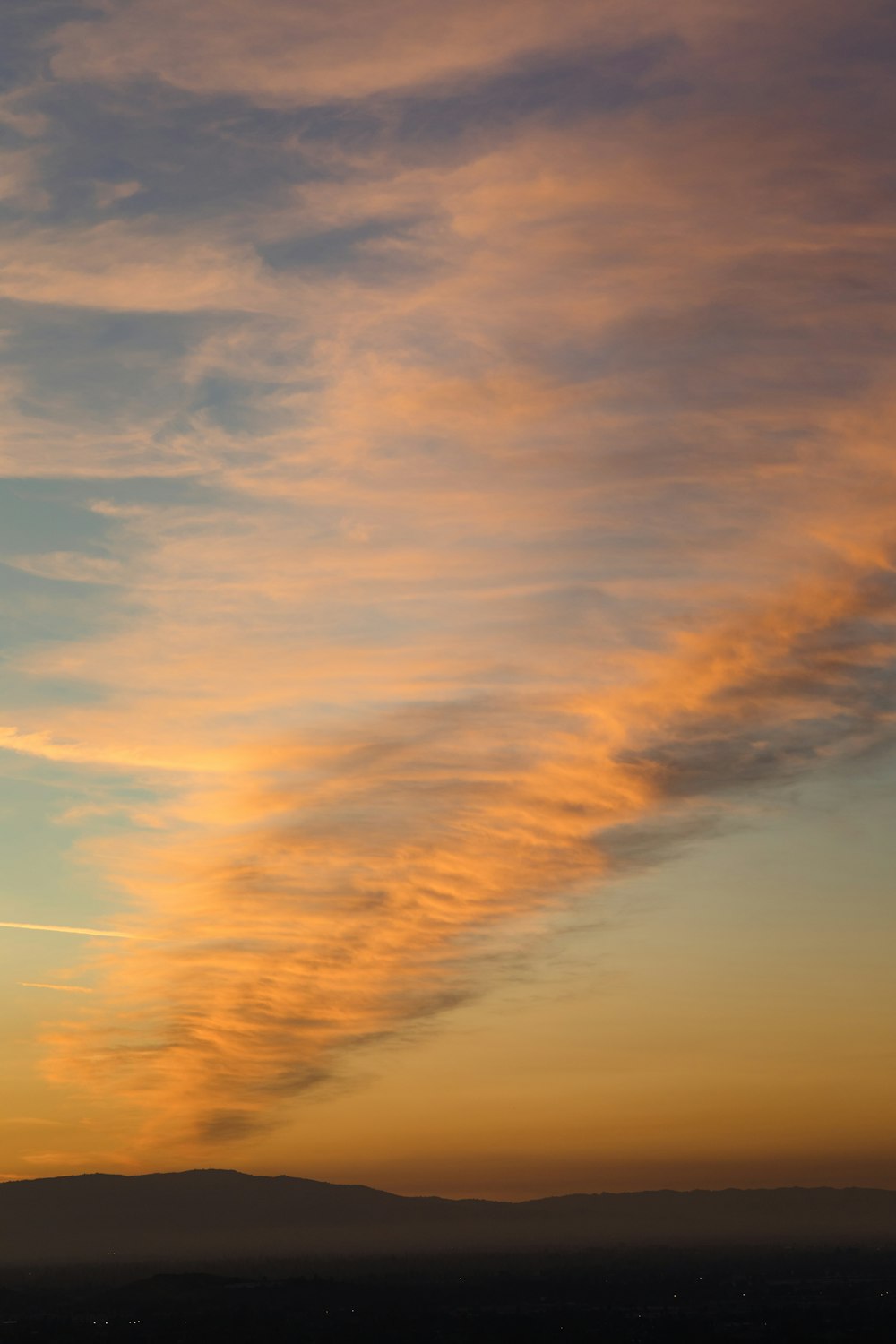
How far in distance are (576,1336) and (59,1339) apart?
5750 centimetres

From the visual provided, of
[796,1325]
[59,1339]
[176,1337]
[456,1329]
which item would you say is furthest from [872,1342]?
[59,1339]

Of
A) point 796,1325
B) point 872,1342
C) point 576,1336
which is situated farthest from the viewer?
point 796,1325

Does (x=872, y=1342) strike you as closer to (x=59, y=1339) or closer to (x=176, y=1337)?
(x=176, y=1337)

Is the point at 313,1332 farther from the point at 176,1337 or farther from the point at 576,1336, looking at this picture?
the point at 576,1336

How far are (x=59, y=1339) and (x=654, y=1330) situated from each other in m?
66.6

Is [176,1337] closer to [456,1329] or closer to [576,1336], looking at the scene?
[456,1329]

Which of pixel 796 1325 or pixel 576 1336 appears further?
pixel 796 1325

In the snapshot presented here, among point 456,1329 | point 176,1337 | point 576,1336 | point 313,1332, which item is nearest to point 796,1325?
point 576,1336

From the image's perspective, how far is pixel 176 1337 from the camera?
165625 millimetres

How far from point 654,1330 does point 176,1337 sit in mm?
53245

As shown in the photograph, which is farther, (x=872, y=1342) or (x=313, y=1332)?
(x=313, y=1332)

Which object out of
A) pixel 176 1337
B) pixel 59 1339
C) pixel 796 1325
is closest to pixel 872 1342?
pixel 796 1325

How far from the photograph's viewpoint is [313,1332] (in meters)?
172

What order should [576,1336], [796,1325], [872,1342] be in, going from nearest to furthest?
1. [872,1342]
2. [576,1336]
3. [796,1325]
